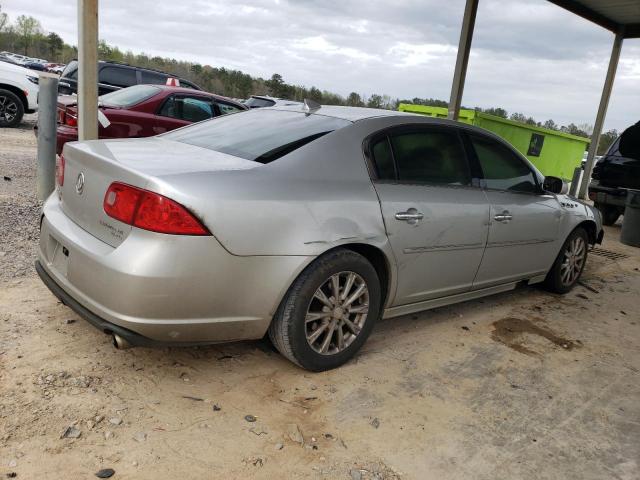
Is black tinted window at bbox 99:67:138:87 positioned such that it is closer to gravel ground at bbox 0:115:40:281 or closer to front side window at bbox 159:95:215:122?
gravel ground at bbox 0:115:40:281

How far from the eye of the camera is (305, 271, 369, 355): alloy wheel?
298 cm

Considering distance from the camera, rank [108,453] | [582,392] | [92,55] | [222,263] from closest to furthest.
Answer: [108,453] < [222,263] < [582,392] < [92,55]

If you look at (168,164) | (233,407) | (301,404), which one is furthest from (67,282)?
(301,404)

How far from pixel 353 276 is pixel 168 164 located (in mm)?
1156

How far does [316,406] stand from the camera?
2807 mm

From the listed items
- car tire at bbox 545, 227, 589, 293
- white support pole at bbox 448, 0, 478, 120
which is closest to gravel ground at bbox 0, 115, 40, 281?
car tire at bbox 545, 227, 589, 293

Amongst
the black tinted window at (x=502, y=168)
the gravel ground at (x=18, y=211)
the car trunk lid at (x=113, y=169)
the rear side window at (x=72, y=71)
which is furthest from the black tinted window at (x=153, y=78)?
the car trunk lid at (x=113, y=169)

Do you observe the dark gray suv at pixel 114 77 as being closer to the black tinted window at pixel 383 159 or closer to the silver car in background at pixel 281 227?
the silver car in background at pixel 281 227

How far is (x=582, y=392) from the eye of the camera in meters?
3.27

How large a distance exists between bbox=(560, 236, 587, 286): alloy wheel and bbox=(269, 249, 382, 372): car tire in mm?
2597

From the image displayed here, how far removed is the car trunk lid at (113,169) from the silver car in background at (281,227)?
0.01 metres

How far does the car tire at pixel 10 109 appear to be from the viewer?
489 inches

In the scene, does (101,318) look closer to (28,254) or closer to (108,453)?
(108,453)

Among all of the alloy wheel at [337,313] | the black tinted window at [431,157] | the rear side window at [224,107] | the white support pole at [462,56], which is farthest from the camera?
the rear side window at [224,107]
